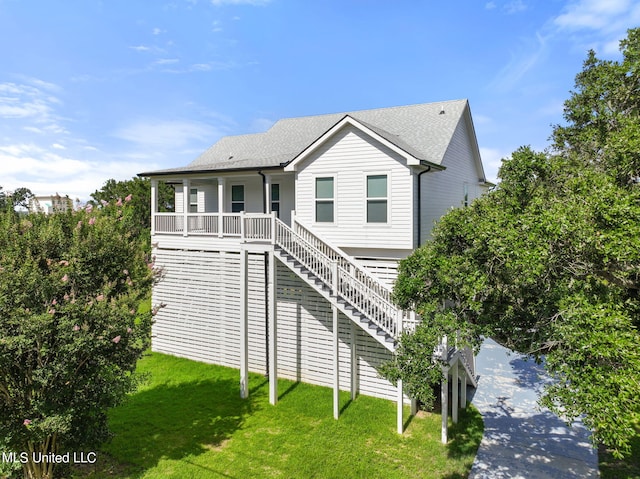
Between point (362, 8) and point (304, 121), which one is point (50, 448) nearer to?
point (362, 8)

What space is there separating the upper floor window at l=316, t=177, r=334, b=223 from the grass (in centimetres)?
619

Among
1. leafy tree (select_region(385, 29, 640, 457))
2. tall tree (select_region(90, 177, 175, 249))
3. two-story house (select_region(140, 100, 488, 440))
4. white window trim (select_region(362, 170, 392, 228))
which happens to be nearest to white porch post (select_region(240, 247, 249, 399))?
two-story house (select_region(140, 100, 488, 440))

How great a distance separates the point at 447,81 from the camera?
18609mm

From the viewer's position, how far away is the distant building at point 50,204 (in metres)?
8.04

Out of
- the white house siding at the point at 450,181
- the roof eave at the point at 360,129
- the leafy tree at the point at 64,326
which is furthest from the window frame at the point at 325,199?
the leafy tree at the point at 64,326

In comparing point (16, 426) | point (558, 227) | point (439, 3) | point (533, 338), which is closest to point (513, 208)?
point (558, 227)

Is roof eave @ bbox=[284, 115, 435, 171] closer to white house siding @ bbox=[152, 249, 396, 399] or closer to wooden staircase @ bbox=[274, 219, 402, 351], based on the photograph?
wooden staircase @ bbox=[274, 219, 402, 351]

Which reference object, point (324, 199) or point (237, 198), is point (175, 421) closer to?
point (324, 199)

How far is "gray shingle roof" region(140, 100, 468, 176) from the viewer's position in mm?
14591

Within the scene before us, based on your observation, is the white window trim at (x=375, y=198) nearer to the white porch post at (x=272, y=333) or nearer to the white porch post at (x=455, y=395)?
the white porch post at (x=272, y=333)

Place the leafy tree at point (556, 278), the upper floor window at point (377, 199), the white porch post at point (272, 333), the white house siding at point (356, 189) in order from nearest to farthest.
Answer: the leafy tree at point (556, 278) < the white house siding at point (356, 189) < the white porch post at point (272, 333) < the upper floor window at point (377, 199)

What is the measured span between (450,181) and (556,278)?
9.88 meters

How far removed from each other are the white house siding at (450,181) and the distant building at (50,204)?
32.9 feet

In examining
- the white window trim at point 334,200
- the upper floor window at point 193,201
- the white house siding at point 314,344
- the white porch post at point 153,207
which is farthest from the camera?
the upper floor window at point 193,201
